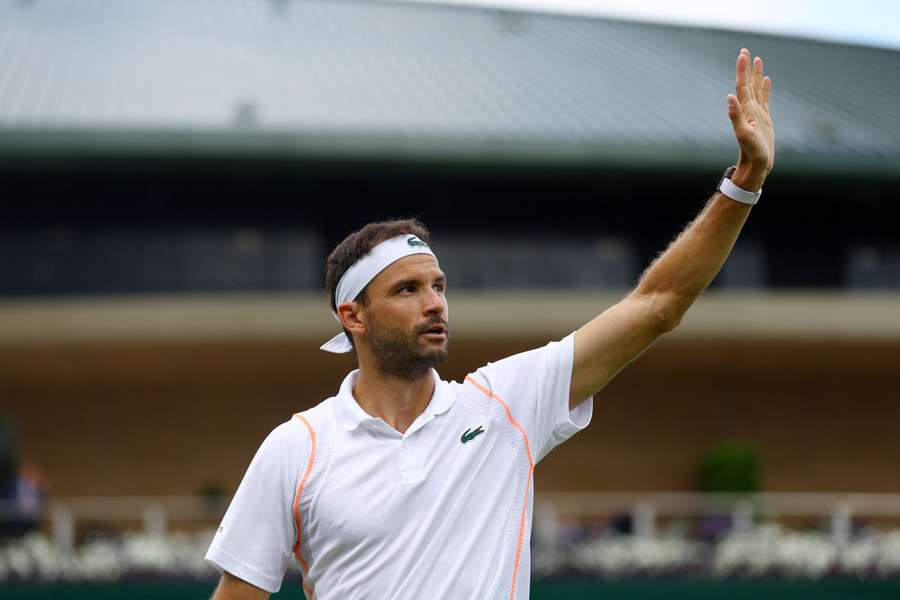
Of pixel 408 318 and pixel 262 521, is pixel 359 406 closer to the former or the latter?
pixel 408 318

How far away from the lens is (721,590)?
1295 cm

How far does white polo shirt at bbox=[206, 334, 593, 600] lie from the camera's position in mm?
3760

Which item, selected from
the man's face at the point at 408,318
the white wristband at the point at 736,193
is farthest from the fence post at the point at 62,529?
the white wristband at the point at 736,193

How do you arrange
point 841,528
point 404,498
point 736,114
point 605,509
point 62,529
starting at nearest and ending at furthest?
point 404,498 → point 736,114 → point 62,529 → point 841,528 → point 605,509

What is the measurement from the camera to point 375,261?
161 inches

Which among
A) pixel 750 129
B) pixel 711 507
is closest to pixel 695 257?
pixel 750 129

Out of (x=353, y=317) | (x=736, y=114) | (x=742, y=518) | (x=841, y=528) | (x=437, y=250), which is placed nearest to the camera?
(x=736, y=114)

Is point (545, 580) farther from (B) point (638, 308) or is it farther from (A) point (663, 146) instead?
(B) point (638, 308)

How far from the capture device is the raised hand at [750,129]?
3.89 meters

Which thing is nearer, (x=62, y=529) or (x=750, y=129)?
(x=750, y=129)

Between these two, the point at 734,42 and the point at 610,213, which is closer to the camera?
the point at 610,213

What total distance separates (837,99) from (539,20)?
609cm

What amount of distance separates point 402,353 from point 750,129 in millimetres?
1201

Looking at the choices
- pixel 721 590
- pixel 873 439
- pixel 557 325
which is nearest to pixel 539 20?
pixel 557 325
